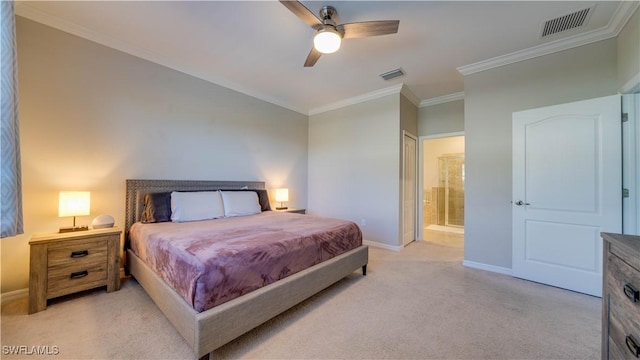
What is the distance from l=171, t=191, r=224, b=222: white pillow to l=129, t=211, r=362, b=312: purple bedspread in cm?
19

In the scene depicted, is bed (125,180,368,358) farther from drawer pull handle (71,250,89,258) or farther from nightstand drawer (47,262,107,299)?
drawer pull handle (71,250,89,258)

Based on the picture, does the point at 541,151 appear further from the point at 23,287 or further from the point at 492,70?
the point at 23,287

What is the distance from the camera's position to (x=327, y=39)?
2.14 metres

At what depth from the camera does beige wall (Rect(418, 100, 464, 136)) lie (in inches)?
172

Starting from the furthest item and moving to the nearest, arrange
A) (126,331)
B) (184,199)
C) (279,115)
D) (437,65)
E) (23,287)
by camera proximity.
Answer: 1. (279,115)
2. (437,65)
3. (184,199)
4. (23,287)
5. (126,331)

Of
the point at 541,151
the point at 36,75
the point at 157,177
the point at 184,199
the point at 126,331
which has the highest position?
the point at 36,75

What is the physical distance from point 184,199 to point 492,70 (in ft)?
14.6

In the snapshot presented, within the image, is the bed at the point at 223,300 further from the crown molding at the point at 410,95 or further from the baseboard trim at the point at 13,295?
the crown molding at the point at 410,95

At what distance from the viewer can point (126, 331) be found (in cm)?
182

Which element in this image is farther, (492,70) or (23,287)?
(492,70)

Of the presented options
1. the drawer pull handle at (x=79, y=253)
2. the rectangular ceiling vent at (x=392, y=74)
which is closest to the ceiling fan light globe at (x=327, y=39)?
the rectangular ceiling vent at (x=392, y=74)

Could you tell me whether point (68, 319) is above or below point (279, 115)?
below

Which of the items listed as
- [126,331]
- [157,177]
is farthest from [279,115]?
[126,331]

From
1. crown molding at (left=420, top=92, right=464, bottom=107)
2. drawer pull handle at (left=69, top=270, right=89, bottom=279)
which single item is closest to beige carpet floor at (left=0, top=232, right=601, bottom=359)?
drawer pull handle at (left=69, top=270, right=89, bottom=279)
